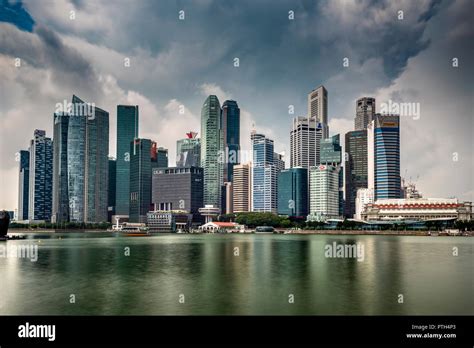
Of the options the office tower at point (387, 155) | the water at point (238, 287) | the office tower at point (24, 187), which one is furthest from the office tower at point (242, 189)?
the water at point (238, 287)

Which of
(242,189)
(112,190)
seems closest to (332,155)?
(242,189)

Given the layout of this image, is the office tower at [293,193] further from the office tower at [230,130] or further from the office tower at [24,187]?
the office tower at [24,187]

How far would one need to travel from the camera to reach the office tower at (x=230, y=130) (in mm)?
179500

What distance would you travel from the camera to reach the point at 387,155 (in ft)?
408

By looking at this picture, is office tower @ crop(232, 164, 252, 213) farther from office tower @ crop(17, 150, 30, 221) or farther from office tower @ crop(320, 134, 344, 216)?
office tower @ crop(17, 150, 30, 221)

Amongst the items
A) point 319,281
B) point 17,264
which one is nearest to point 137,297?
point 319,281

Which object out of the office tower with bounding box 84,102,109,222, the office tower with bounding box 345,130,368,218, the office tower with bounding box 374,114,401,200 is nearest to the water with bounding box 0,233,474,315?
the office tower with bounding box 374,114,401,200

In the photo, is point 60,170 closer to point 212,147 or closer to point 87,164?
point 87,164

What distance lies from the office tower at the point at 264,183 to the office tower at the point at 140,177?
3854 cm

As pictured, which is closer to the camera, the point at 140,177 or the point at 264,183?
the point at 264,183

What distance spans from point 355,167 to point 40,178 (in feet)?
349

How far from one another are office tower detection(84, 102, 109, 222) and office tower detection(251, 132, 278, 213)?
52.4 metres

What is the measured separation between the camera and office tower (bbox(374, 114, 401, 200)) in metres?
124
